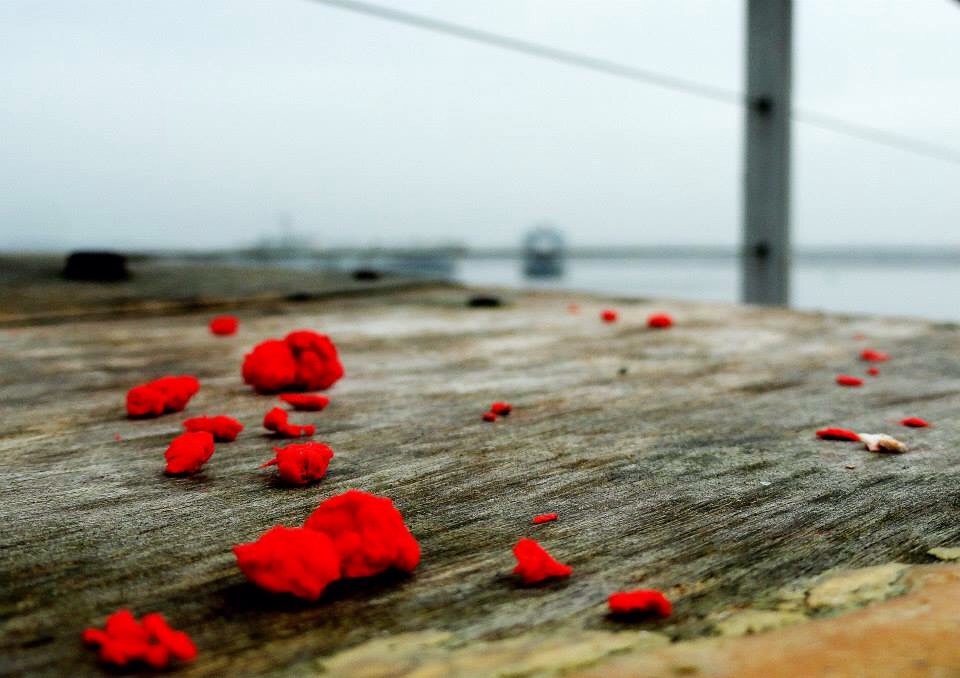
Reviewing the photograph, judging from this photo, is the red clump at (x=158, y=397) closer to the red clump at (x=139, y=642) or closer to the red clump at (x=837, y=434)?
the red clump at (x=139, y=642)

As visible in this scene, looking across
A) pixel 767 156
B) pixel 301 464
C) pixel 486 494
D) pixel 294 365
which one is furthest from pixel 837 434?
pixel 767 156

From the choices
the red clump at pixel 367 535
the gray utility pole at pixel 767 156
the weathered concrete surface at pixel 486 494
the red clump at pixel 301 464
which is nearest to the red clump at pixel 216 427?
the weathered concrete surface at pixel 486 494

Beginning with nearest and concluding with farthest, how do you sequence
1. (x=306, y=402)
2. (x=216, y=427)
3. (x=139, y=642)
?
1. (x=139, y=642)
2. (x=216, y=427)
3. (x=306, y=402)

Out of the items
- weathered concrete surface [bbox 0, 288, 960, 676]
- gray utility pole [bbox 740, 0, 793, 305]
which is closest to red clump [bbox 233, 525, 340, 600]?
weathered concrete surface [bbox 0, 288, 960, 676]

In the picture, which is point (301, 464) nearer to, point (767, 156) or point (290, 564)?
point (290, 564)

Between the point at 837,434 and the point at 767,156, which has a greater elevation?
the point at 767,156
